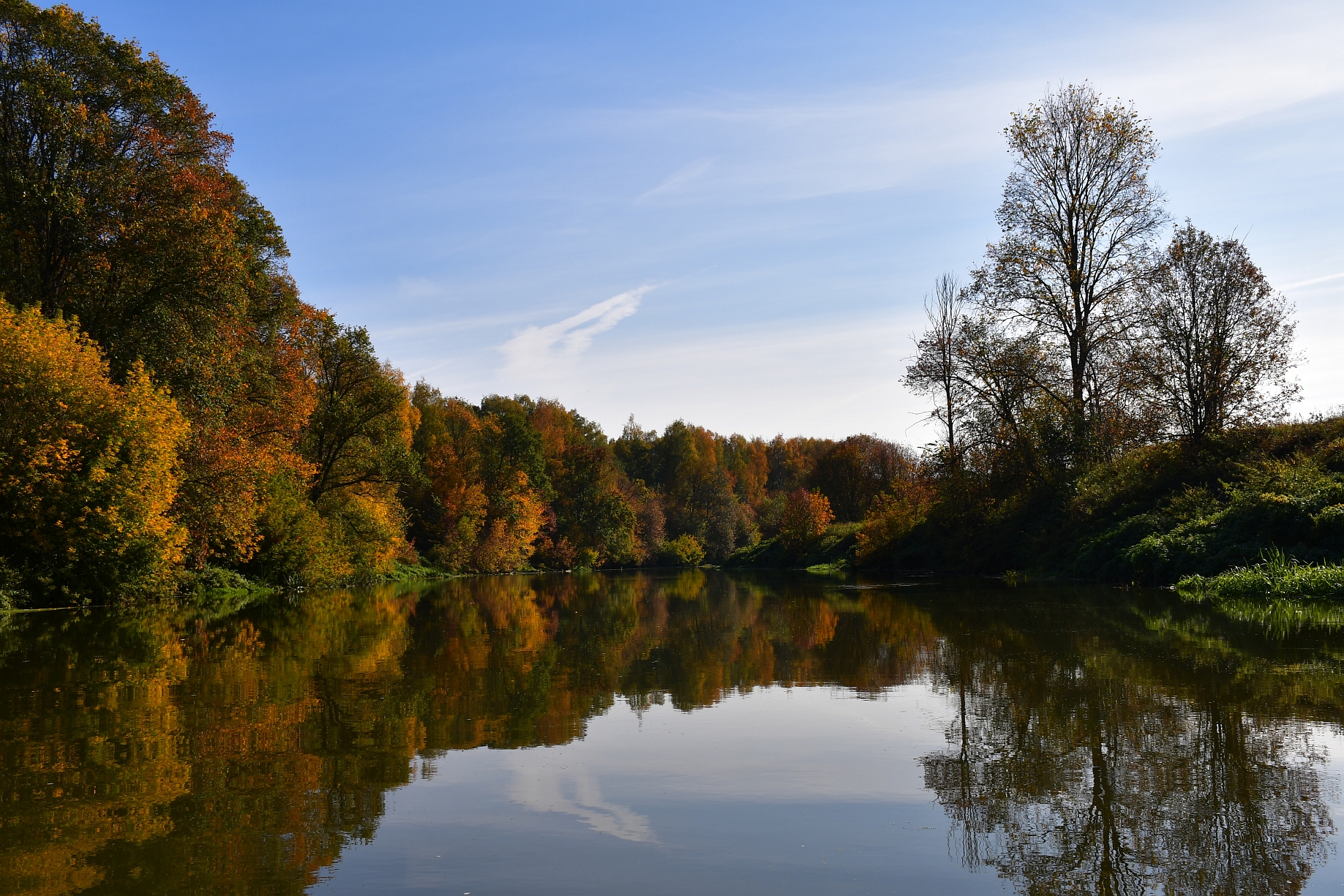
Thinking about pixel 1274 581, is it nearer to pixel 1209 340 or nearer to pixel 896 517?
pixel 1209 340

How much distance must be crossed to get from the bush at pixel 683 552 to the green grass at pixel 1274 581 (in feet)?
204

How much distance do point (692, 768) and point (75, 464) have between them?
19.1 m

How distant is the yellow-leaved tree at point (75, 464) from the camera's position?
19.0 meters

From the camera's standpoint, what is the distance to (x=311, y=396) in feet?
109

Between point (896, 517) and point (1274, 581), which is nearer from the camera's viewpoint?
point (1274, 581)

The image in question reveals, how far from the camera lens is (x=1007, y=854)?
422 centimetres

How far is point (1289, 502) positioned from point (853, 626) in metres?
10.5

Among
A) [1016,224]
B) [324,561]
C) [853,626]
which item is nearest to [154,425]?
[324,561]

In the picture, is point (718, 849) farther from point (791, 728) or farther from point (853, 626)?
point (853, 626)

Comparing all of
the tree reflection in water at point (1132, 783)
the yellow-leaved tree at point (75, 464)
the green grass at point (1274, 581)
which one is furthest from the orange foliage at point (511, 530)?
the tree reflection in water at point (1132, 783)

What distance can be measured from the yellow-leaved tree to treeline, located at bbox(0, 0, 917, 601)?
0.04 metres

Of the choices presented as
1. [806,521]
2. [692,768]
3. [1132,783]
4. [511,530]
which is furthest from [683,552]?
[1132,783]

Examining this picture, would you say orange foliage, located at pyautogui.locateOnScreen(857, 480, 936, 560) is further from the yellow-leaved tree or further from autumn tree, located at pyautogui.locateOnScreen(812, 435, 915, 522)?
the yellow-leaved tree

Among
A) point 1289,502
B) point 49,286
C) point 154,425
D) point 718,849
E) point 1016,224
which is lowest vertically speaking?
point 718,849
